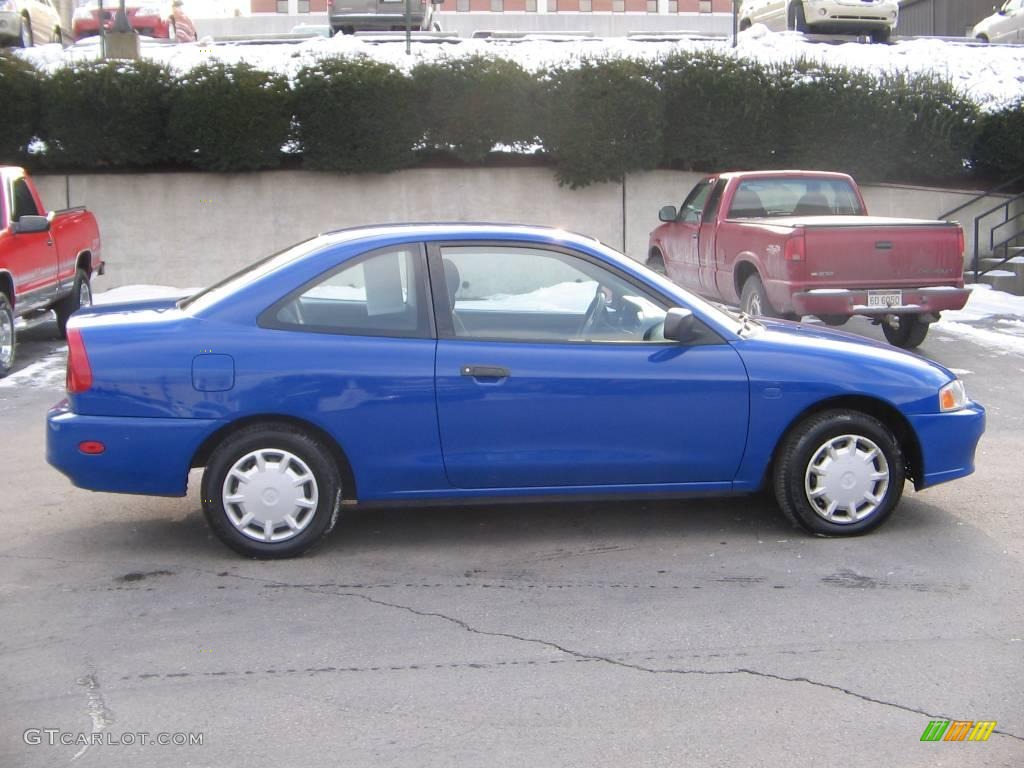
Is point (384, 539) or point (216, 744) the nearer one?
point (216, 744)

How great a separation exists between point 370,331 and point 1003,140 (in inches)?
589

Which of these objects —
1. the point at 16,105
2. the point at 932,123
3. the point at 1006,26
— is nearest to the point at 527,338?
the point at 16,105

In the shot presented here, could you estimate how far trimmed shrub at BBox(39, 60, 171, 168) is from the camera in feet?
53.4

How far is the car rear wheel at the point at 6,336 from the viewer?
10.9 metres

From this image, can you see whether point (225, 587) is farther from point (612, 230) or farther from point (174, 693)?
point (612, 230)

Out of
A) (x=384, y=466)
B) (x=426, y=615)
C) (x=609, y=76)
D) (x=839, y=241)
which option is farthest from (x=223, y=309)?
(x=609, y=76)

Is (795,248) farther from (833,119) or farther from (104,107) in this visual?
(104,107)

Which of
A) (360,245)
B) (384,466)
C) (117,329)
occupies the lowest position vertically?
(384,466)

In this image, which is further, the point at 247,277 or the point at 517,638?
the point at 247,277

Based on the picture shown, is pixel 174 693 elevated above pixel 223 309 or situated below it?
below

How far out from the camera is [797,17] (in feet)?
89.0

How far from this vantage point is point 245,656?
4.49 m

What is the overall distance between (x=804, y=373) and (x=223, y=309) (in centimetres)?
276

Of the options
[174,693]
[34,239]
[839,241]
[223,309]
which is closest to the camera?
[174,693]
